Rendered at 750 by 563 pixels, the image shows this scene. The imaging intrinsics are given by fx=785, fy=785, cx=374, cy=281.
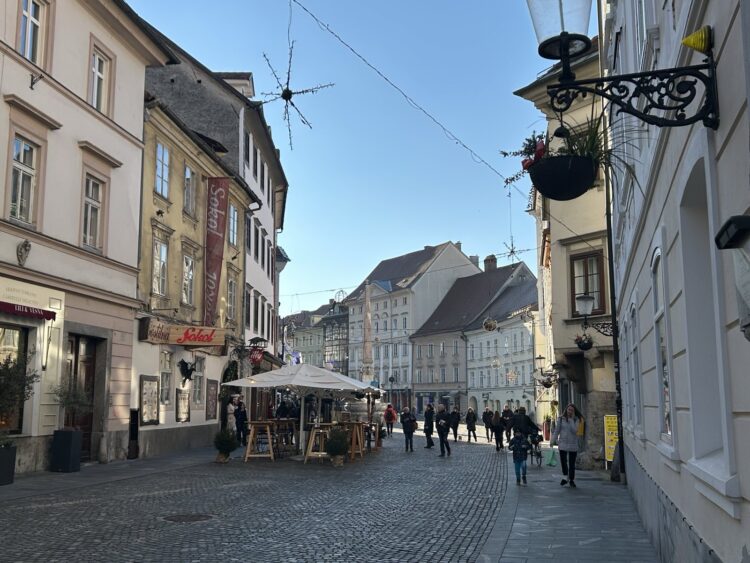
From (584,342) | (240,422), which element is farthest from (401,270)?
(584,342)

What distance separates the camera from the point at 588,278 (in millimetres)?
22312

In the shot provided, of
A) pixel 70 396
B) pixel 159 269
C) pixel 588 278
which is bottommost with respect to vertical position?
pixel 70 396

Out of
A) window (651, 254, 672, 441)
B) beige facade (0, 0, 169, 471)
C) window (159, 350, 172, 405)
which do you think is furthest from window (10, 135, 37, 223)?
window (651, 254, 672, 441)

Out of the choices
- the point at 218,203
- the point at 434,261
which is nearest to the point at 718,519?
the point at 218,203

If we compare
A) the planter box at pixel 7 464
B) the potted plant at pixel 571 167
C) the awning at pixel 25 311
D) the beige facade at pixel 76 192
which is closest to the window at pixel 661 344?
the potted plant at pixel 571 167

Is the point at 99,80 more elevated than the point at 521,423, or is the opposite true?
the point at 99,80

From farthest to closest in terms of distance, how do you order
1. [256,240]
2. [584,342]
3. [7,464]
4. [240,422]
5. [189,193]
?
[256,240], [240,422], [189,193], [584,342], [7,464]

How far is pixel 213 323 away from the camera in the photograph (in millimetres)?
27812

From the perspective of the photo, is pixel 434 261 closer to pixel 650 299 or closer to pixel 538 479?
pixel 538 479

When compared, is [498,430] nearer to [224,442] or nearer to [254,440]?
[254,440]

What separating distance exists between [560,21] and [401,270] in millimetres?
91826

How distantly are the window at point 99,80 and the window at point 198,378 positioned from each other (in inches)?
397

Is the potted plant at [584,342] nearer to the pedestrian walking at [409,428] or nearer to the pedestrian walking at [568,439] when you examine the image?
the pedestrian walking at [568,439]

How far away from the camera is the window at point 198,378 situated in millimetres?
26891
